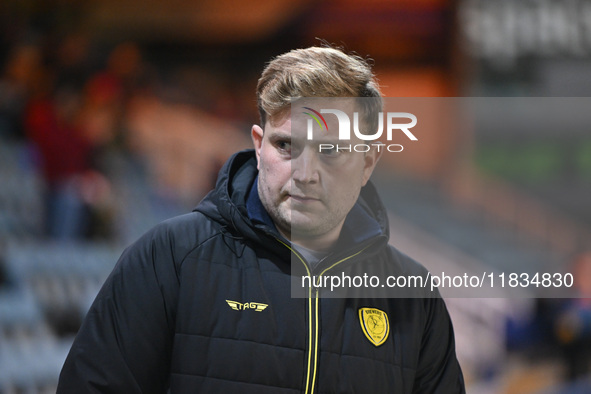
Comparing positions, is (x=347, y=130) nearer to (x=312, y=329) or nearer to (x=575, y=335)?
(x=312, y=329)

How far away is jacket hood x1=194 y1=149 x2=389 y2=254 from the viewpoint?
4.99 ft

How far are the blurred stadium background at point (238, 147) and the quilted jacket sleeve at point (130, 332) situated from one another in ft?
4.53

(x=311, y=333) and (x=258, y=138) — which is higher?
(x=258, y=138)

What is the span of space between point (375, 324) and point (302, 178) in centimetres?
34

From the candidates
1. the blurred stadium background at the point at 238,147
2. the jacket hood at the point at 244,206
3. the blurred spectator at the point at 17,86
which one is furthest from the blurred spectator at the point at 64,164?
the jacket hood at the point at 244,206

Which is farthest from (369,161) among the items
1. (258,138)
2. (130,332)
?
(130,332)

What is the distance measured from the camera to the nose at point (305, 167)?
1.50 metres

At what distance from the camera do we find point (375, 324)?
5.10 ft

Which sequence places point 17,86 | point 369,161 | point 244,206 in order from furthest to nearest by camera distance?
point 17,86, point 369,161, point 244,206

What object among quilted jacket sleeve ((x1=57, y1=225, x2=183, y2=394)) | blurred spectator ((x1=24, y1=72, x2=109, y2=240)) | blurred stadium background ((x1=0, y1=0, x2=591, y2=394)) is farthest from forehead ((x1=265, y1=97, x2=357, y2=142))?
blurred spectator ((x1=24, y1=72, x2=109, y2=240))

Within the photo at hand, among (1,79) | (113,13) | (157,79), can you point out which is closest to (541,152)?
(157,79)

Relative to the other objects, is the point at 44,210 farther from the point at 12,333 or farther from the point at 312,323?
the point at 312,323

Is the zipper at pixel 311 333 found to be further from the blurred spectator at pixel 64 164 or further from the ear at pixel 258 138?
the blurred spectator at pixel 64 164

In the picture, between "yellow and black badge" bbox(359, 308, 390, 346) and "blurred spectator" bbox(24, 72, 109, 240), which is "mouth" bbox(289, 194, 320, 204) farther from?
"blurred spectator" bbox(24, 72, 109, 240)
